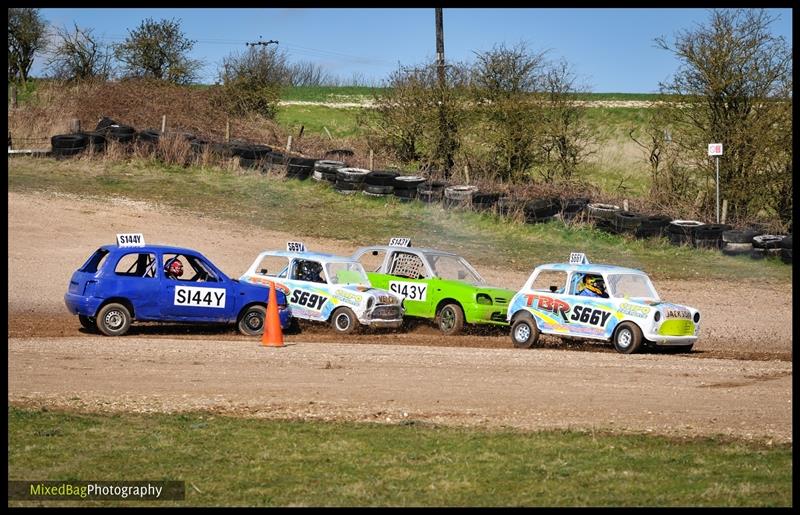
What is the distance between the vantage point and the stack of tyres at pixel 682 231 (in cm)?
2983

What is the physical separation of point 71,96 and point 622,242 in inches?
950

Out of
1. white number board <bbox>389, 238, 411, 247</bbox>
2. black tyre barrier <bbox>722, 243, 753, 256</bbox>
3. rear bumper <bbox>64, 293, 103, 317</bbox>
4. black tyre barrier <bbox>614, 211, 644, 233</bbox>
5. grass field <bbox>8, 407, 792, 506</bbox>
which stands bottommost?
grass field <bbox>8, 407, 792, 506</bbox>

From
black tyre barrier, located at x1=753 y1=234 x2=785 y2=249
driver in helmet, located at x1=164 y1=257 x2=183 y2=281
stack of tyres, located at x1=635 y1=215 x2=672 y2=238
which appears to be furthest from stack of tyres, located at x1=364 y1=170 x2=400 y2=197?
driver in helmet, located at x1=164 y1=257 x2=183 y2=281

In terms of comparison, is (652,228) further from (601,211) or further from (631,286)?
(631,286)

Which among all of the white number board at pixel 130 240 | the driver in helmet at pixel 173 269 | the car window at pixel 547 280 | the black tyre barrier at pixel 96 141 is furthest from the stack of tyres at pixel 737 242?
the black tyre barrier at pixel 96 141

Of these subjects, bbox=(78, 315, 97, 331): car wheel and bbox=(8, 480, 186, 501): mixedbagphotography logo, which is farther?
bbox=(78, 315, 97, 331): car wheel

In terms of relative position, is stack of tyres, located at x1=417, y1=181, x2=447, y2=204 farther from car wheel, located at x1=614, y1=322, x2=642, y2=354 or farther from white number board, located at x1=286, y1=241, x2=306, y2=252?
car wheel, located at x1=614, y1=322, x2=642, y2=354

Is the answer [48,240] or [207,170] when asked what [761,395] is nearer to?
[48,240]

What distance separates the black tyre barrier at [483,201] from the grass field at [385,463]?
69.6 ft

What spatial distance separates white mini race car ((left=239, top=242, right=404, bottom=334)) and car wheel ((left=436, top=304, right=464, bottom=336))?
0.72 metres

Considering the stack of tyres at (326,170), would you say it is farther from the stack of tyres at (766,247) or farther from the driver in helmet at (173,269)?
the driver in helmet at (173,269)

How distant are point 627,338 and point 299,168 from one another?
18983mm

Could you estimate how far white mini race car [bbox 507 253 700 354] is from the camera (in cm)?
1788

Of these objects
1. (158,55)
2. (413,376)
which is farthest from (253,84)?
(413,376)
